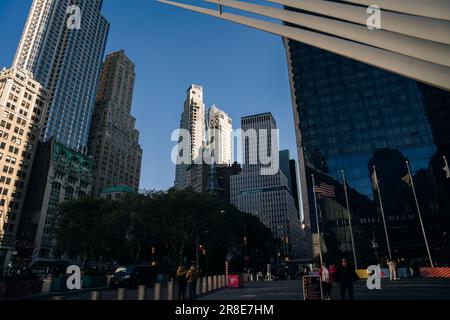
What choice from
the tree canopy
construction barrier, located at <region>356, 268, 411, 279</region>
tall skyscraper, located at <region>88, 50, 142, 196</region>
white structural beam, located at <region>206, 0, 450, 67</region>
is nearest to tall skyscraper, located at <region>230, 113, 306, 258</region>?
tall skyscraper, located at <region>88, 50, 142, 196</region>

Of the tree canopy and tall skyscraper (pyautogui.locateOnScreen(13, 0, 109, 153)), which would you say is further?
tall skyscraper (pyautogui.locateOnScreen(13, 0, 109, 153))

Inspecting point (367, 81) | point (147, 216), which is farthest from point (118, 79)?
point (147, 216)

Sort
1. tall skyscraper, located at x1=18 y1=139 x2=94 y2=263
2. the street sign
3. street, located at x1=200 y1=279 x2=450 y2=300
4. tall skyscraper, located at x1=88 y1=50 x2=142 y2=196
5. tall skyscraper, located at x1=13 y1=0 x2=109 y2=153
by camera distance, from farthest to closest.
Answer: tall skyscraper, located at x1=88 y1=50 x2=142 y2=196
tall skyscraper, located at x1=13 y1=0 x2=109 y2=153
tall skyscraper, located at x1=18 y1=139 x2=94 y2=263
street, located at x1=200 y1=279 x2=450 y2=300
the street sign

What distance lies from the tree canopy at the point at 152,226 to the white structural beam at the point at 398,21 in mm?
33522

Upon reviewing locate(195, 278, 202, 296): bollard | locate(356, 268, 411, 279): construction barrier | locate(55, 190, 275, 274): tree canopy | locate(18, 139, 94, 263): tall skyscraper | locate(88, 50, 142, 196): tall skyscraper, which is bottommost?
locate(195, 278, 202, 296): bollard

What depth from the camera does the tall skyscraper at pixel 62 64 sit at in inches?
5064

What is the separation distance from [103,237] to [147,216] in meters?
9.52

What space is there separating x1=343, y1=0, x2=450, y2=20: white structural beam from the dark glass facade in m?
64.4

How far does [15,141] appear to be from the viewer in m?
88.1

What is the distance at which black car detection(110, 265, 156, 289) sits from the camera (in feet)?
77.5

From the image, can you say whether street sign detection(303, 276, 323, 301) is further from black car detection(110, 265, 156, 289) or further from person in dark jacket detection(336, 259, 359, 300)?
black car detection(110, 265, 156, 289)

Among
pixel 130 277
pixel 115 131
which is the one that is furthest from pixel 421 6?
pixel 115 131

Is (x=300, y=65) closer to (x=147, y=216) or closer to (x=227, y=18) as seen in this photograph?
(x=147, y=216)

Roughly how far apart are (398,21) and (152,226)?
117 feet
